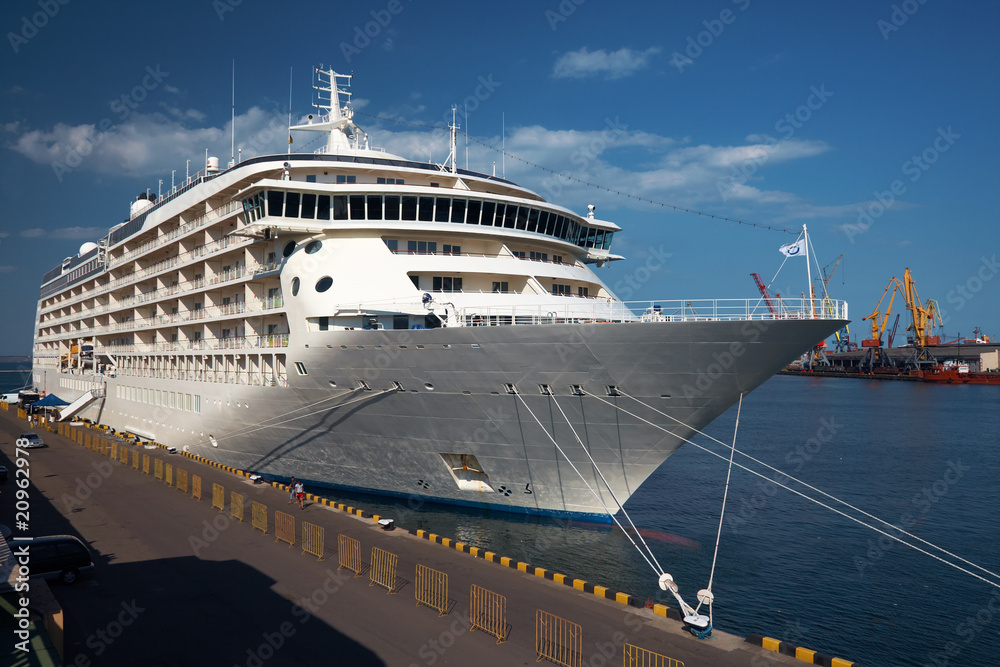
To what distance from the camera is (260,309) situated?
76.1 feet

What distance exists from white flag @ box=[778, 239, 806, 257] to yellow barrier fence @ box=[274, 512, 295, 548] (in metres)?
13.5

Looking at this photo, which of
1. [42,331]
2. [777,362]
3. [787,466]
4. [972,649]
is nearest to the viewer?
[972,649]

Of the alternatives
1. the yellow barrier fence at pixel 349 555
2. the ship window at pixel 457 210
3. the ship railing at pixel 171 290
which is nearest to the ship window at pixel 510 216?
the ship window at pixel 457 210

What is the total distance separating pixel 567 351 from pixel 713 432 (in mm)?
38545

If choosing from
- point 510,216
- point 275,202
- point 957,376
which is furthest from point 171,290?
point 957,376

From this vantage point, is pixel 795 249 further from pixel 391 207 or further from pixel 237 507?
pixel 237 507

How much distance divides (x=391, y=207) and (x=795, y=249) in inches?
465

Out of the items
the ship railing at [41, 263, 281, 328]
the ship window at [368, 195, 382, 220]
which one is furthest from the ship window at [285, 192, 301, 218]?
the ship railing at [41, 263, 281, 328]

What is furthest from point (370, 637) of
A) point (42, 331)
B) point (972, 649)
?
point (42, 331)

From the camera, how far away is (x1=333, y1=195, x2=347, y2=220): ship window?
2016 cm

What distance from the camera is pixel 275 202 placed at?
20.0 metres

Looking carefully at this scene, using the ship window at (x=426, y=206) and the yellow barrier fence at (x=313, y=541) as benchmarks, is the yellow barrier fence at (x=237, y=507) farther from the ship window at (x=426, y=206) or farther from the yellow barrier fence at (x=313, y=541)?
the ship window at (x=426, y=206)

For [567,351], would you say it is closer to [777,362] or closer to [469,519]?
[777,362]

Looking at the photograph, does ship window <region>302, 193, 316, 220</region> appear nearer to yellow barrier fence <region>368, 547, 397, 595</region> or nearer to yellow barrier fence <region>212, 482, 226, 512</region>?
yellow barrier fence <region>212, 482, 226, 512</region>
